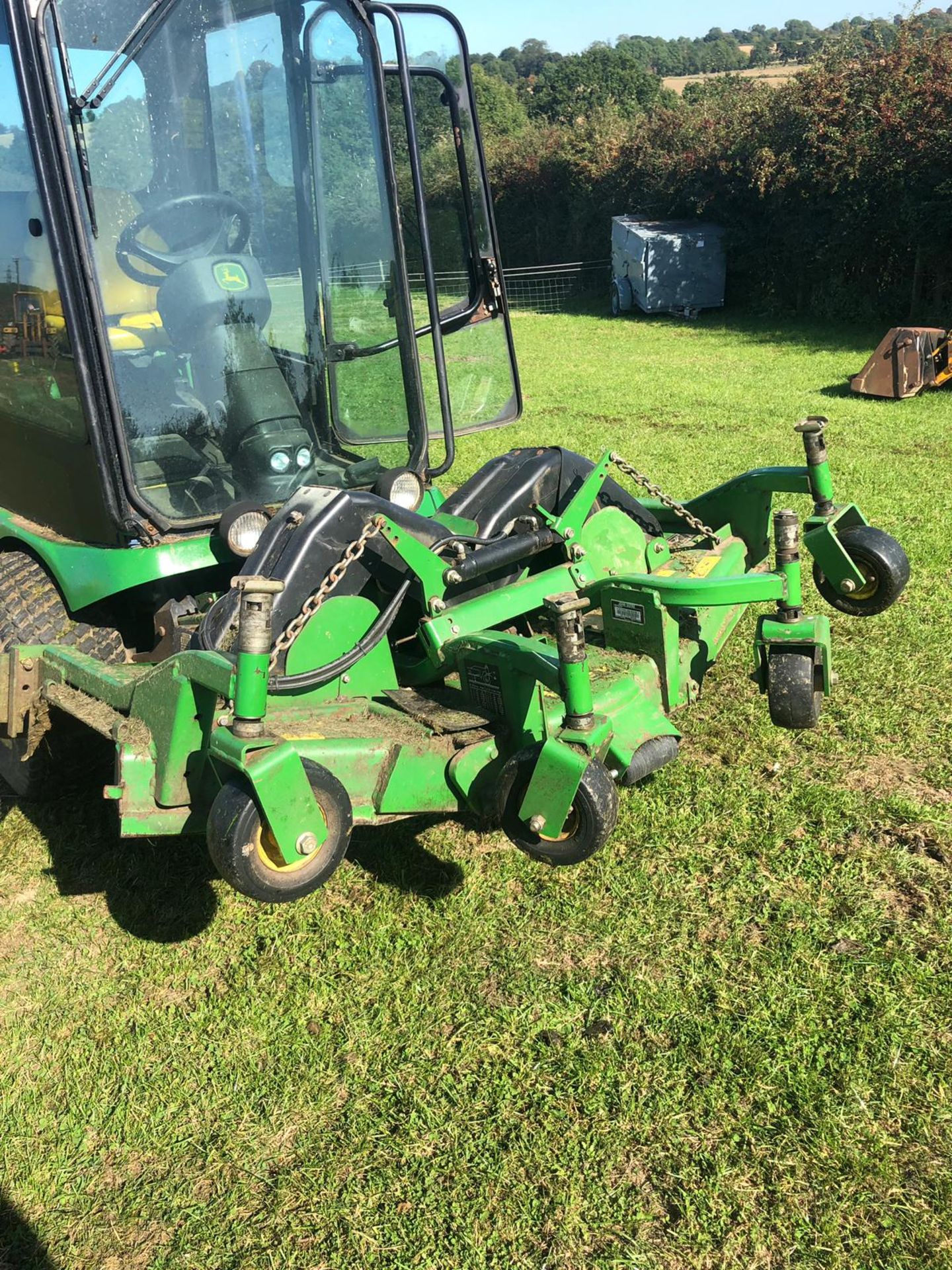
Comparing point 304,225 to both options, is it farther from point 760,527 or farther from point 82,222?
point 760,527

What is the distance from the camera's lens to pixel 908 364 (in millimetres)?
10367

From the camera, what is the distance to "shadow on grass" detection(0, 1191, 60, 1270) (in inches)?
91.7

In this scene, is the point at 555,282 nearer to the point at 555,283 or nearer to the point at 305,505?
the point at 555,283

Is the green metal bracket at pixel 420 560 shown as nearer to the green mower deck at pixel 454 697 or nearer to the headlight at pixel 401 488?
the green mower deck at pixel 454 697

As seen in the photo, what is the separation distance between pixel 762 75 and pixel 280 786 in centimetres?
3323

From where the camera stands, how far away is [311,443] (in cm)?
392

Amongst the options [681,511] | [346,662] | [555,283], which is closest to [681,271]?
[555,283]

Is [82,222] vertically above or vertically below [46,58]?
below

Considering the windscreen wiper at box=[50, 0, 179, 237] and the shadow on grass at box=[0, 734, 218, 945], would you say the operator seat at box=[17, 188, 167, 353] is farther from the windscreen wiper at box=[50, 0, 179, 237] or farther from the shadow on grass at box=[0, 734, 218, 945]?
the shadow on grass at box=[0, 734, 218, 945]

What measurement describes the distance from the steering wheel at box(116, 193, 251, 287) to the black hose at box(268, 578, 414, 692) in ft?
4.27

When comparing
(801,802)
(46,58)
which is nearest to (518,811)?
(801,802)

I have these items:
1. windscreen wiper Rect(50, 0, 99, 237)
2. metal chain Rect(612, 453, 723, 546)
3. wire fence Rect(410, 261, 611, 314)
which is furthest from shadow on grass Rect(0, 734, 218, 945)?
wire fence Rect(410, 261, 611, 314)

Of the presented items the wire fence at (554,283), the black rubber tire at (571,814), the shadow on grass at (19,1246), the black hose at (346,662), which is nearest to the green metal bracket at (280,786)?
the black rubber tire at (571,814)

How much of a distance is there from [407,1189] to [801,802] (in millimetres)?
1910
